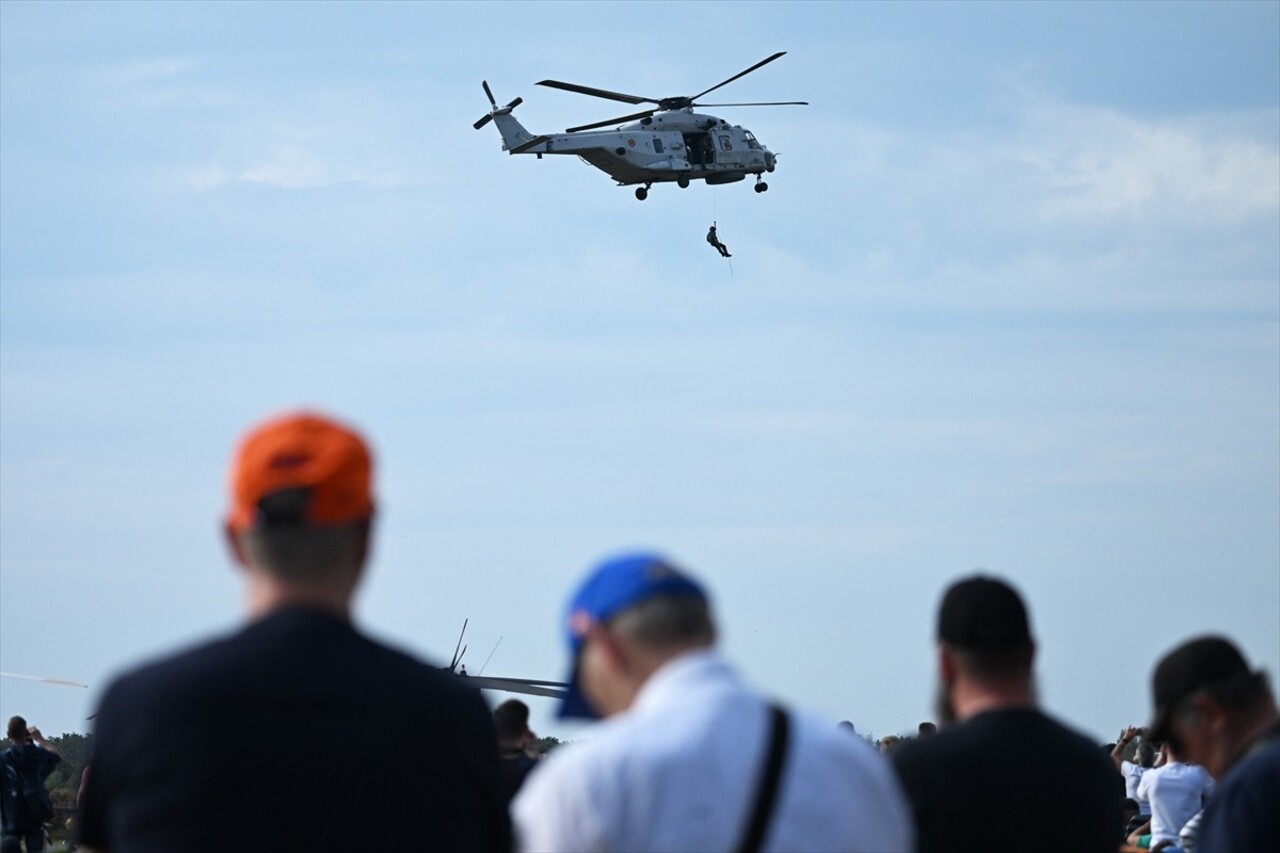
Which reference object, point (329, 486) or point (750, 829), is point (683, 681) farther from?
point (329, 486)

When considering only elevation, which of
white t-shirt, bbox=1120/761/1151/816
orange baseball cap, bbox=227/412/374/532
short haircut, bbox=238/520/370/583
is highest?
orange baseball cap, bbox=227/412/374/532

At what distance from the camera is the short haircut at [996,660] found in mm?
4211

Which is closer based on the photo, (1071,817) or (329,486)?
(329,486)

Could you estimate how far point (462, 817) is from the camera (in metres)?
3.00

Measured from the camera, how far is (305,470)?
2953mm

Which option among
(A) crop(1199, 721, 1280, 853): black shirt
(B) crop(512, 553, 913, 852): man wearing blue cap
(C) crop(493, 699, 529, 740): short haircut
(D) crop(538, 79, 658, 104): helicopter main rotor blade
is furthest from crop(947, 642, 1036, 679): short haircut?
(D) crop(538, 79, 658, 104): helicopter main rotor blade

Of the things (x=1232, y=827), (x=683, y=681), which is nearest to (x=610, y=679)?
(x=683, y=681)

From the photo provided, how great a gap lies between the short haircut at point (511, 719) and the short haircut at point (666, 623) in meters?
4.53

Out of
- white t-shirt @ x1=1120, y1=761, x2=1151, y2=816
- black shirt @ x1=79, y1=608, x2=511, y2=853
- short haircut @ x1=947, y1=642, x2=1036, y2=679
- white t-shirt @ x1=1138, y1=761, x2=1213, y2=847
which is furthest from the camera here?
white t-shirt @ x1=1120, y1=761, x2=1151, y2=816

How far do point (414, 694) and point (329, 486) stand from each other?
13.8 inches

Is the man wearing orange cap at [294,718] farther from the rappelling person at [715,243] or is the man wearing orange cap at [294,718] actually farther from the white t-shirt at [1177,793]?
the rappelling person at [715,243]

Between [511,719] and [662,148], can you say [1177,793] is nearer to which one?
[511,719]

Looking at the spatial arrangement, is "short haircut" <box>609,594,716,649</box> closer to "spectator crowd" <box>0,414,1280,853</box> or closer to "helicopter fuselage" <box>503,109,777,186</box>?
"spectator crowd" <box>0,414,1280,853</box>

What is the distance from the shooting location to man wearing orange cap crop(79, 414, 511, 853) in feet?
9.33
